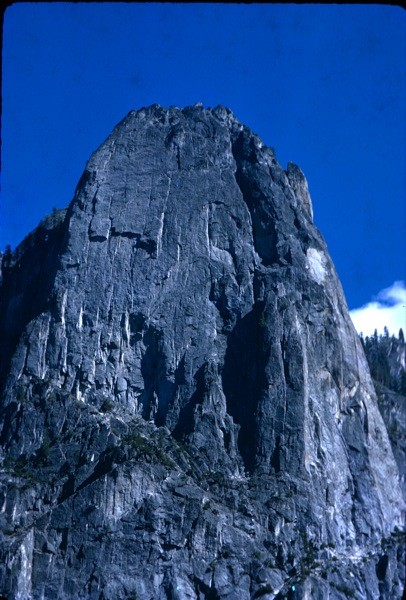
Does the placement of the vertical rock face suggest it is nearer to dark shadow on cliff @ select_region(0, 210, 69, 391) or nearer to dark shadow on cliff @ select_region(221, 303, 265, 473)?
dark shadow on cliff @ select_region(221, 303, 265, 473)

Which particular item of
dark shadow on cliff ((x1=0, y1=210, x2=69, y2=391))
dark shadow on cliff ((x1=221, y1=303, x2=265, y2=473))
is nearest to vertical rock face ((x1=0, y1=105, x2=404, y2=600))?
dark shadow on cliff ((x1=221, y1=303, x2=265, y2=473))

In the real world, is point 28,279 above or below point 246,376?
above

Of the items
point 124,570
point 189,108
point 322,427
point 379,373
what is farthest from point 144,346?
point 379,373

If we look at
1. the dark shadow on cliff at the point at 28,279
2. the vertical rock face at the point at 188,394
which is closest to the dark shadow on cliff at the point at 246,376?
the vertical rock face at the point at 188,394

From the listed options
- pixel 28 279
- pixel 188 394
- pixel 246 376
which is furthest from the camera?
pixel 28 279

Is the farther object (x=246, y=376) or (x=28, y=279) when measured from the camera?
(x=28, y=279)

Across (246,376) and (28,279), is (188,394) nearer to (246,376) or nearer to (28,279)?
(246,376)

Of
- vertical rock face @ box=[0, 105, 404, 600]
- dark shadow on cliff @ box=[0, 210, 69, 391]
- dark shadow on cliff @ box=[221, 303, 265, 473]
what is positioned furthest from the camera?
dark shadow on cliff @ box=[0, 210, 69, 391]

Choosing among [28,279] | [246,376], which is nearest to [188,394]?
[246,376]

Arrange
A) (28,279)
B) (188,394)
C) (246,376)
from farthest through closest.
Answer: (28,279) < (246,376) < (188,394)

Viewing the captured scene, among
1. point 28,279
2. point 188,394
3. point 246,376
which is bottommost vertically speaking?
point 188,394
